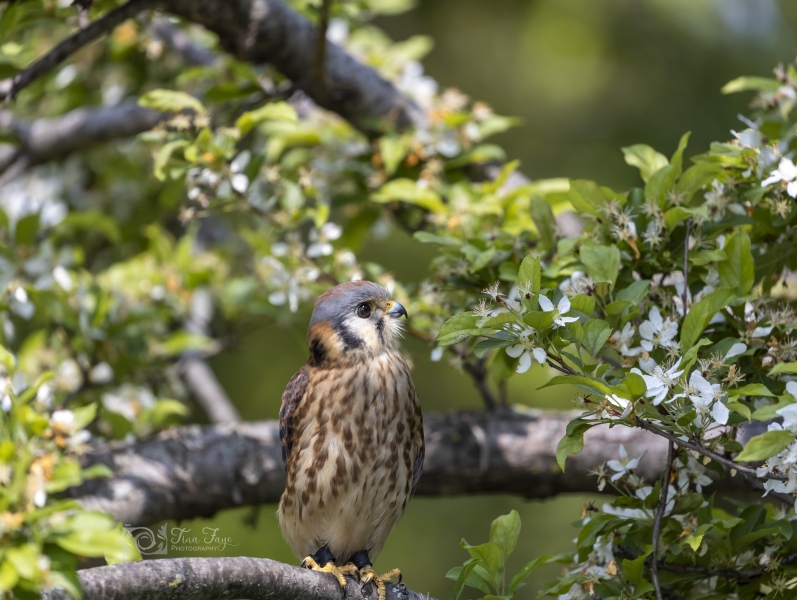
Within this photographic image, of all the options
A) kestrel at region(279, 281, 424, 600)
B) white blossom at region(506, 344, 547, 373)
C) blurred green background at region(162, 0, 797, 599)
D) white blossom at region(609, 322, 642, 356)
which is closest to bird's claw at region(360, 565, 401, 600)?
kestrel at region(279, 281, 424, 600)

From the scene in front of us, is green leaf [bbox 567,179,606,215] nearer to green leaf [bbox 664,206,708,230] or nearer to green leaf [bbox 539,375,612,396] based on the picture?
green leaf [bbox 664,206,708,230]

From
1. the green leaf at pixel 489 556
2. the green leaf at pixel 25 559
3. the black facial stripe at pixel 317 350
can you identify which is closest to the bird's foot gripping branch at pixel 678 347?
the green leaf at pixel 489 556

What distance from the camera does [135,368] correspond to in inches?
150

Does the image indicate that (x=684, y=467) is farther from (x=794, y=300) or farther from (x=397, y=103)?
(x=397, y=103)

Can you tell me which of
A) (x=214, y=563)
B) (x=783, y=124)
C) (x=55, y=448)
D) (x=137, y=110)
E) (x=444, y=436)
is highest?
(x=783, y=124)

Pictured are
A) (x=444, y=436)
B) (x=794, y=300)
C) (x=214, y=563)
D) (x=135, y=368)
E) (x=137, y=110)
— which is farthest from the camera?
(x=137, y=110)

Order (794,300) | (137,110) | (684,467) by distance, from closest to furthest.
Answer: (684,467), (794,300), (137,110)

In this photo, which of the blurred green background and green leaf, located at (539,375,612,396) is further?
the blurred green background

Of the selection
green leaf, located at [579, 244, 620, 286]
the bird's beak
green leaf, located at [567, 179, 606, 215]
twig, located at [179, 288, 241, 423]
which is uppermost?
green leaf, located at [567, 179, 606, 215]

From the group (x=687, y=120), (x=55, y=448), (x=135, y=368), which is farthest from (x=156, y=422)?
(x=687, y=120)

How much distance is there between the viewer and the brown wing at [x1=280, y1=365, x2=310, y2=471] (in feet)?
9.71

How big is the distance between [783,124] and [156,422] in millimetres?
2642

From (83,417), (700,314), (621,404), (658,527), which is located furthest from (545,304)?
(83,417)

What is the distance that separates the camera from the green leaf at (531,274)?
6.44ft
